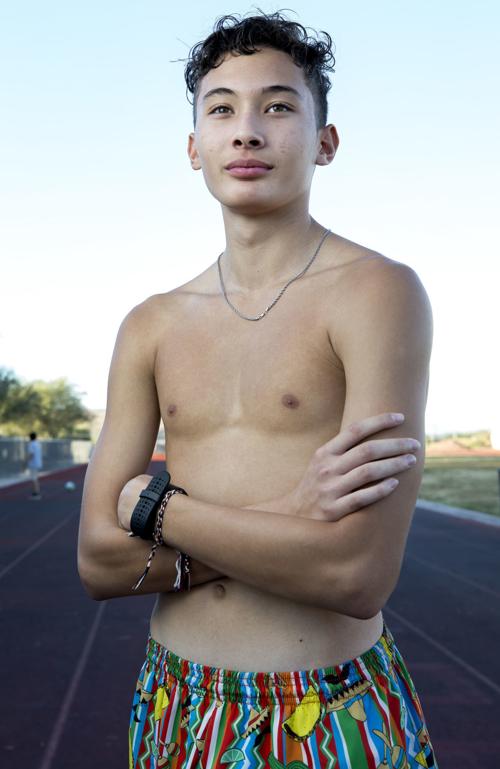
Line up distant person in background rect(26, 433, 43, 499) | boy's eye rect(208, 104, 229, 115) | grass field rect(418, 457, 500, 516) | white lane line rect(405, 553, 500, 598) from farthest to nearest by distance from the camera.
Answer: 1. distant person in background rect(26, 433, 43, 499)
2. grass field rect(418, 457, 500, 516)
3. white lane line rect(405, 553, 500, 598)
4. boy's eye rect(208, 104, 229, 115)

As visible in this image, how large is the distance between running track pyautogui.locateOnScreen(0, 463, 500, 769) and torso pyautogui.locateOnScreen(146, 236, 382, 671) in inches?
121

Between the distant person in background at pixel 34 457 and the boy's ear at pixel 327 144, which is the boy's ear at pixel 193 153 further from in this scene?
the distant person in background at pixel 34 457

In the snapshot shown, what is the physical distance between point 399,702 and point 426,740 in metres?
0.13

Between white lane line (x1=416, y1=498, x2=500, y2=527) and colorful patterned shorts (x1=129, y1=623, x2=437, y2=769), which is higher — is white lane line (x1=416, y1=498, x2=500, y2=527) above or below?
below

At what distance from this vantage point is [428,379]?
1589 millimetres

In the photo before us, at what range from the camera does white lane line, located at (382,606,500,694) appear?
5648 millimetres

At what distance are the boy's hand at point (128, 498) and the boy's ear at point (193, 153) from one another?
0.68m

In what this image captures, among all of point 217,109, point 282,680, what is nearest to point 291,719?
point 282,680

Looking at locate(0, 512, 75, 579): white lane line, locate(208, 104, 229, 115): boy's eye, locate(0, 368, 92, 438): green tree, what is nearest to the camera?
locate(208, 104, 229, 115): boy's eye

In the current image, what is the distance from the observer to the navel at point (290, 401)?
1.62m

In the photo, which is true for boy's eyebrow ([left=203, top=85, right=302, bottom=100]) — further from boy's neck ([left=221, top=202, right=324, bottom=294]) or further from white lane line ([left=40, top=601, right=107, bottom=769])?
white lane line ([left=40, top=601, right=107, bottom=769])

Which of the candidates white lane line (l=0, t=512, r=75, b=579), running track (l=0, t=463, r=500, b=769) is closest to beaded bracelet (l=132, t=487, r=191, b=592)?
running track (l=0, t=463, r=500, b=769)

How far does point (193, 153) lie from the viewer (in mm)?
1845

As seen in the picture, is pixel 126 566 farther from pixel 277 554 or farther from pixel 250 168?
pixel 250 168
